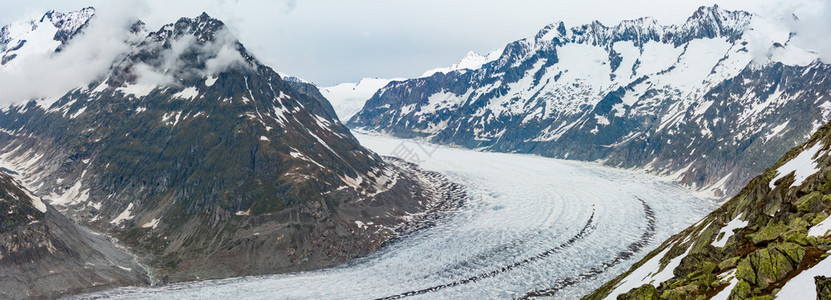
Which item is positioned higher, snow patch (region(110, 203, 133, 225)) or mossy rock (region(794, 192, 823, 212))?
mossy rock (region(794, 192, 823, 212))

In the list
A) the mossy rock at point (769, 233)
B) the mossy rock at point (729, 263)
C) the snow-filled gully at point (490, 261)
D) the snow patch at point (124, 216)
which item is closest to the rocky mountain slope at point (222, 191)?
the snow patch at point (124, 216)

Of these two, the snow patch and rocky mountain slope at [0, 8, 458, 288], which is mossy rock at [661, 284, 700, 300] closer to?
rocky mountain slope at [0, 8, 458, 288]

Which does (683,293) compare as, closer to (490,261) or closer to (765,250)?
(765,250)

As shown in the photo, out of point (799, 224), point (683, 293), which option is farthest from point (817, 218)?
point (683, 293)

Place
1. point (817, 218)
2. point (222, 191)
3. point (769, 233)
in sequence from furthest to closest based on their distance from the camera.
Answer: point (222, 191) → point (769, 233) → point (817, 218)

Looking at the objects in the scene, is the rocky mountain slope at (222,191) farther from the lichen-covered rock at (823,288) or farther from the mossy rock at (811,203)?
the lichen-covered rock at (823,288)

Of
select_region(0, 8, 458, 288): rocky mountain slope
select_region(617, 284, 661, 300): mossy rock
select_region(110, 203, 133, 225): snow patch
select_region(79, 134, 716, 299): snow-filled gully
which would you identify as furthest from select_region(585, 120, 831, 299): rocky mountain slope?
select_region(110, 203, 133, 225): snow patch
